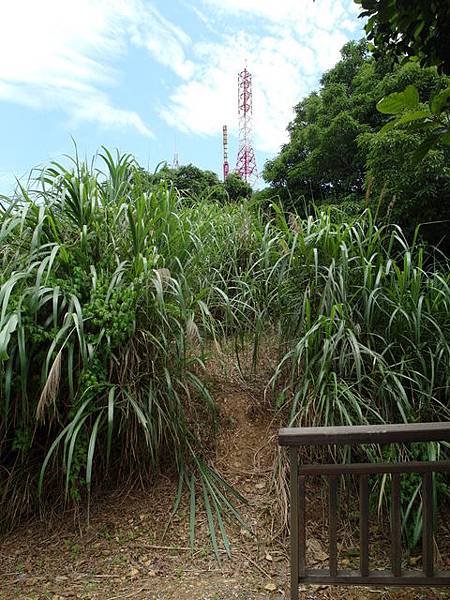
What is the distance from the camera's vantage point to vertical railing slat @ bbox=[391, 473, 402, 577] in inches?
49.8

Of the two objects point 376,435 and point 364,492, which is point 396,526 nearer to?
point 364,492

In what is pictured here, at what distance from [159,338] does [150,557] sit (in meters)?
0.81

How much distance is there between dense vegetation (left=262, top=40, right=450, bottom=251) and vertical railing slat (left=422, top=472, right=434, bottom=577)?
5.28 feet

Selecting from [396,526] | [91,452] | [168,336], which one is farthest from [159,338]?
[396,526]

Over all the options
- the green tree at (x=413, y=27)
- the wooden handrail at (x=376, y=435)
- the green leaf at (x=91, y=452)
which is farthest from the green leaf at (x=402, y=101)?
the green leaf at (x=91, y=452)

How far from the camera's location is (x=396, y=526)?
1263mm

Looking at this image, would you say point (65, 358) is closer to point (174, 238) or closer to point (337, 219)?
point (174, 238)

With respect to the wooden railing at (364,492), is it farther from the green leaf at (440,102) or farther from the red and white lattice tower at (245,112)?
the red and white lattice tower at (245,112)

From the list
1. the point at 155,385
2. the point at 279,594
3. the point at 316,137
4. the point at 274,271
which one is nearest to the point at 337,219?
the point at 274,271

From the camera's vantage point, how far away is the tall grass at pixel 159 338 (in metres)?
1.64

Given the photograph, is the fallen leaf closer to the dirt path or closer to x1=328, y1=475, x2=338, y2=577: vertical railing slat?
the dirt path

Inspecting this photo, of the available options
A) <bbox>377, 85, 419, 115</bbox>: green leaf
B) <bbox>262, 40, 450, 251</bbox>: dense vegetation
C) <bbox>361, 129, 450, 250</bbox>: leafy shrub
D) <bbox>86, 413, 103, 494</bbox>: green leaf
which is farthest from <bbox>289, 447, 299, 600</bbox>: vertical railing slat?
<bbox>361, 129, 450, 250</bbox>: leafy shrub

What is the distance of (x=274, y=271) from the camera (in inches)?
90.4

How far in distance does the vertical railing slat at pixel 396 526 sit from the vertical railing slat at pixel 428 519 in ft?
0.24
